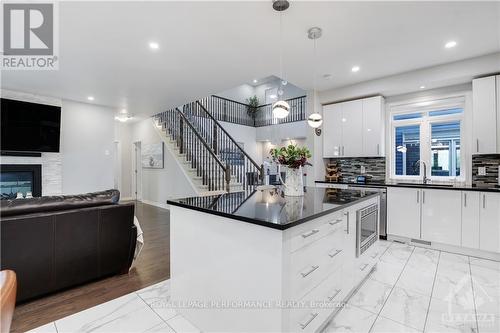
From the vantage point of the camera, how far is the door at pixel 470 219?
3287 millimetres

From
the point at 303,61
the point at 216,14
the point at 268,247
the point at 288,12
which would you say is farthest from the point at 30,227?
the point at 303,61

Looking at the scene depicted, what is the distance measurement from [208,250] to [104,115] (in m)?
5.95

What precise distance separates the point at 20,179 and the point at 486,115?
27.5 ft

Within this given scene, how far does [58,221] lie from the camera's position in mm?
2289

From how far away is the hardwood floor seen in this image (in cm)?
203

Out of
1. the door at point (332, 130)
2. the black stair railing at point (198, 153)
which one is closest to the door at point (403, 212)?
the door at point (332, 130)

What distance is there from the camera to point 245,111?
36.6 ft

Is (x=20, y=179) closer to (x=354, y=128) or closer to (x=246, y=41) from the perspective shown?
(x=246, y=41)

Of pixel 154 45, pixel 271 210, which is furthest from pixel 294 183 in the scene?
pixel 154 45

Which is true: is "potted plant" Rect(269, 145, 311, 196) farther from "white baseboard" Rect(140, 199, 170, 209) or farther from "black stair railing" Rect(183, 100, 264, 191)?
"white baseboard" Rect(140, 199, 170, 209)

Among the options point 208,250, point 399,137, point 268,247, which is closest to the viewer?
point 268,247

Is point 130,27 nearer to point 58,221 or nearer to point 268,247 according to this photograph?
point 58,221

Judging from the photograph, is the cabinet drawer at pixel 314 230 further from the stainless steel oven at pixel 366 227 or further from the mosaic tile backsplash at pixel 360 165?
the mosaic tile backsplash at pixel 360 165

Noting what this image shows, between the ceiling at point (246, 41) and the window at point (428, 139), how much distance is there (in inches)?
36.5
